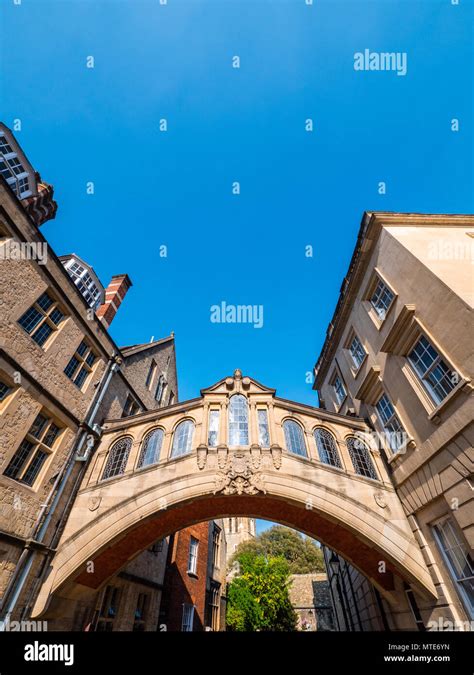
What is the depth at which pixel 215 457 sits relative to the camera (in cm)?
1173

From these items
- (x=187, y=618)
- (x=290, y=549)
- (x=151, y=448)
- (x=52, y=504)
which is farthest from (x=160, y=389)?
(x=290, y=549)

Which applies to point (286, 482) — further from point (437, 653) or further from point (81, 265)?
point (81, 265)

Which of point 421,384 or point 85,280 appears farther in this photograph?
point 85,280

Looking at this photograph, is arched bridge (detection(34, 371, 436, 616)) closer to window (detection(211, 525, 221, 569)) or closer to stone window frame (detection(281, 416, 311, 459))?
stone window frame (detection(281, 416, 311, 459))

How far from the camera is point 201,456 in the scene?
11609 millimetres

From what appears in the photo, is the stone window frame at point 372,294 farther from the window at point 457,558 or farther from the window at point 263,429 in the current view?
the window at point 457,558

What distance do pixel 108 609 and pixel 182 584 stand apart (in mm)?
6024

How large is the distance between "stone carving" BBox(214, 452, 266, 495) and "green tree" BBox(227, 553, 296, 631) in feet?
66.1

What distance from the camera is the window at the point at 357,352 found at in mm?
15398

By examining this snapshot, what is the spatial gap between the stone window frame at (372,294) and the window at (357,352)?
1.80m

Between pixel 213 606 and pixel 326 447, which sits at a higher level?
pixel 326 447

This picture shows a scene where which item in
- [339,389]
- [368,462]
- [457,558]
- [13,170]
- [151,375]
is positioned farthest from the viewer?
[13,170]

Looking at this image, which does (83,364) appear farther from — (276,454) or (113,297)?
(276,454)

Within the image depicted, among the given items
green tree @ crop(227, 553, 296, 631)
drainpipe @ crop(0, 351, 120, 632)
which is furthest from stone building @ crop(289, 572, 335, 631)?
drainpipe @ crop(0, 351, 120, 632)
